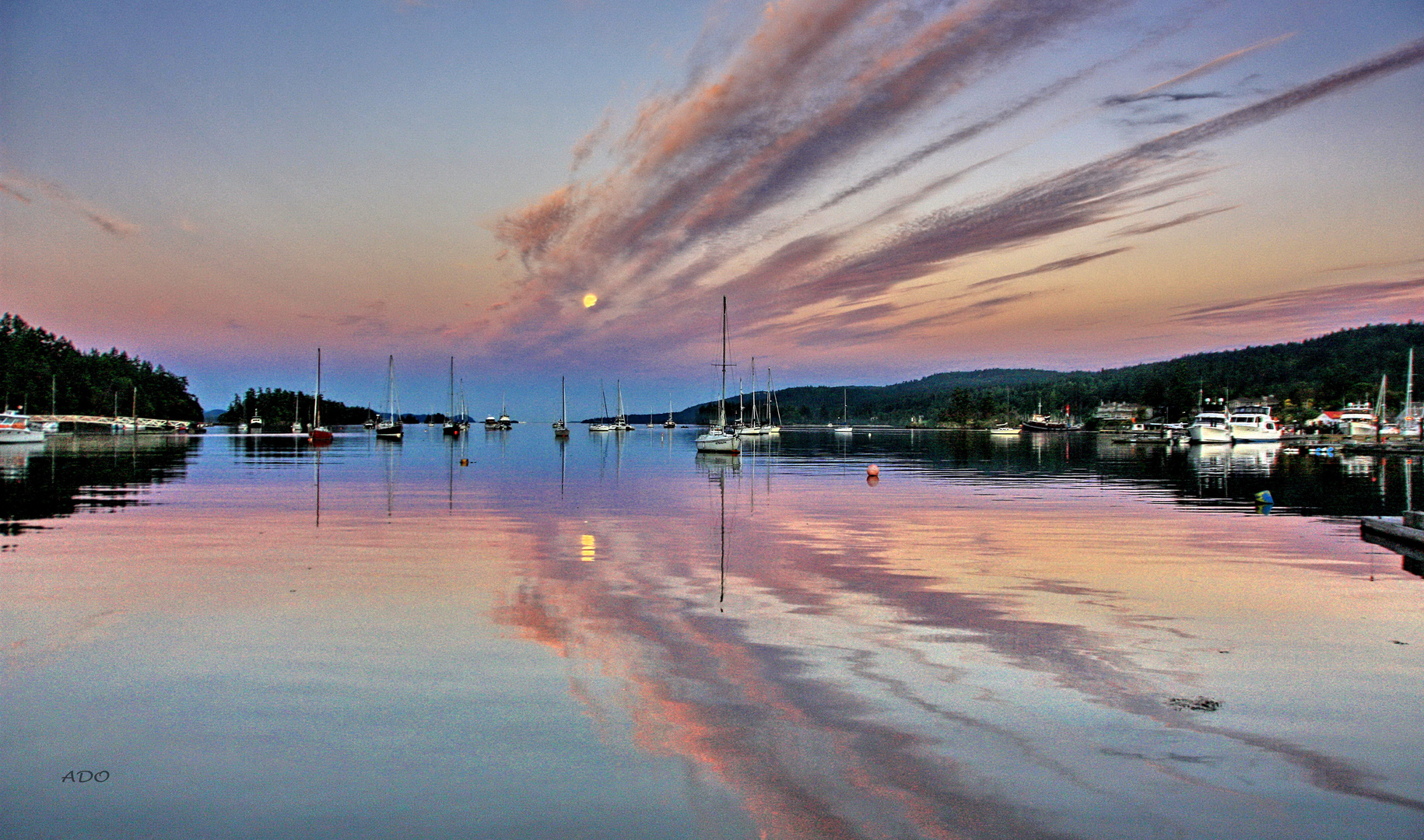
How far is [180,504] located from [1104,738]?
34535mm

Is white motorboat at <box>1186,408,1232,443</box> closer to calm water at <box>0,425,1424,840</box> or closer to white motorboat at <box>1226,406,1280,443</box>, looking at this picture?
white motorboat at <box>1226,406,1280,443</box>

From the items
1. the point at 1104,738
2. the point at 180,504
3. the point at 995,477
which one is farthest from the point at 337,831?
the point at 995,477

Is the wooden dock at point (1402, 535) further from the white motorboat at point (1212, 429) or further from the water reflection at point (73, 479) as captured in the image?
the white motorboat at point (1212, 429)

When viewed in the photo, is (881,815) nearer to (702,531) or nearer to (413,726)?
(413,726)

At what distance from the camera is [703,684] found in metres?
10.2

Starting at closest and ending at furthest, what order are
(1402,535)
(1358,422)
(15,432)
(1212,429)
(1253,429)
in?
(1402,535) → (15,432) → (1212,429) → (1253,429) → (1358,422)

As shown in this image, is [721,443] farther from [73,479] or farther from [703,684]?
[703,684]

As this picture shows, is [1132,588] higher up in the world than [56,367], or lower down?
lower down

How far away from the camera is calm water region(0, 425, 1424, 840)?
6934mm

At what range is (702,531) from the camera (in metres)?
25.6

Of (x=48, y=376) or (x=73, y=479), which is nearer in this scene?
(x=73, y=479)

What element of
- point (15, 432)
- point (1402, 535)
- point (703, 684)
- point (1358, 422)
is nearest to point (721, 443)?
point (1402, 535)

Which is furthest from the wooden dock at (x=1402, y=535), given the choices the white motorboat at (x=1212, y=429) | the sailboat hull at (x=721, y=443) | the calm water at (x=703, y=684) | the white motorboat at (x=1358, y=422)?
the white motorboat at (x=1358, y=422)

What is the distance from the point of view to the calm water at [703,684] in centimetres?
693
